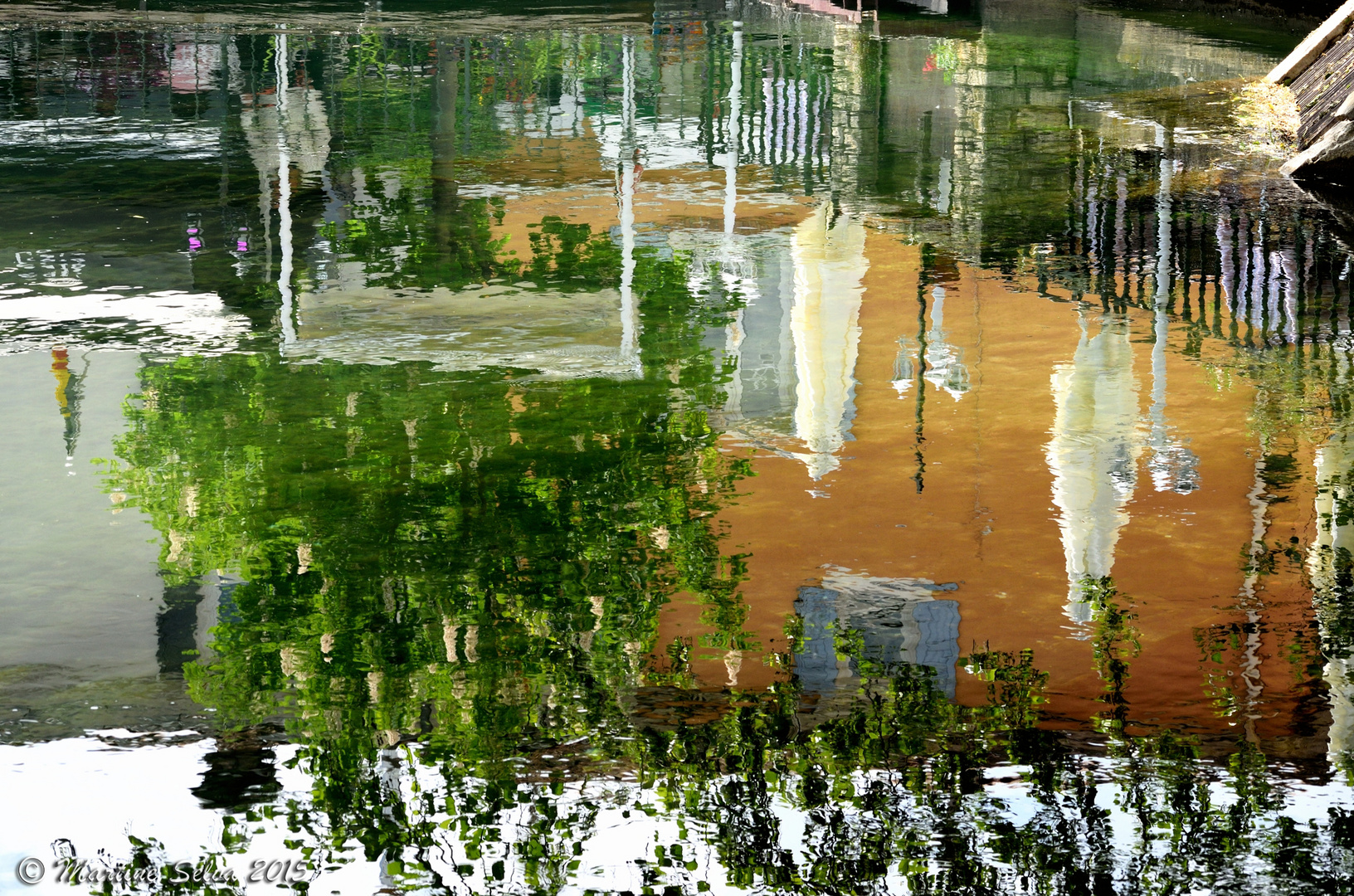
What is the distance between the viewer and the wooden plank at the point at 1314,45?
13375mm

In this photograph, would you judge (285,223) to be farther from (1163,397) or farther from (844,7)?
(844,7)

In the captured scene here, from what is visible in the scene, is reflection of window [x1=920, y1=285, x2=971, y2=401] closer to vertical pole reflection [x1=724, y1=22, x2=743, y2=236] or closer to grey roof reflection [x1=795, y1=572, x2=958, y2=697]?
grey roof reflection [x1=795, y1=572, x2=958, y2=697]

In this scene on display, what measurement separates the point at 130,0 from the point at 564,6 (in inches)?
250

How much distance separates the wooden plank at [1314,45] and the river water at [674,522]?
284 centimetres

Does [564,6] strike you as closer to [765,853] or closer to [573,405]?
[573,405]

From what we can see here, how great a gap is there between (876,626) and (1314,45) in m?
11.2

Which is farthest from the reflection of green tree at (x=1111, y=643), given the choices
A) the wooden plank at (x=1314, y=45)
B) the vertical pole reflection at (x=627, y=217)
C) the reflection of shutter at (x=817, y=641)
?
the wooden plank at (x=1314, y=45)

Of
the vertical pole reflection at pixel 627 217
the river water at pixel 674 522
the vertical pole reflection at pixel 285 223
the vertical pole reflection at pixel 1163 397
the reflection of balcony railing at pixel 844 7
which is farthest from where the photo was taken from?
the reflection of balcony railing at pixel 844 7

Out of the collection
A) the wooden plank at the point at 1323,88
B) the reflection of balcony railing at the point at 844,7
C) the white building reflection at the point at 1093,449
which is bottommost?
the white building reflection at the point at 1093,449

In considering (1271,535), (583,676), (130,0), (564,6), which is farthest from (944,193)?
(130,0)

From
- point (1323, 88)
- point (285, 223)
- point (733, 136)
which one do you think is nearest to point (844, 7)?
point (733, 136)

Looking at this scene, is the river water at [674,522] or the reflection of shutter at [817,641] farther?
the reflection of shutter at [817,641]

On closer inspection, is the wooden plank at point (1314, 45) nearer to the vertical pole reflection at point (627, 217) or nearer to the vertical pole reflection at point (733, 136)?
the vertical pole reflection at point (733, 136)

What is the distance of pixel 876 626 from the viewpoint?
4.79 m
